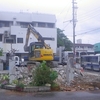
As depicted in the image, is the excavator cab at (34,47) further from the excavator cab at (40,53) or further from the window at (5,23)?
the window at (5,23)

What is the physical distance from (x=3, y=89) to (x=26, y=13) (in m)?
45.6

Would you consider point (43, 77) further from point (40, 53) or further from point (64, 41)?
point (64, 41)

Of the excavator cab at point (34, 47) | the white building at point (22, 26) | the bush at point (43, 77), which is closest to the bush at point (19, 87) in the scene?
the bush at point (43, 77)

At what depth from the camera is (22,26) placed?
5950 centimetres

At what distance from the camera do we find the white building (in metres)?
54.4

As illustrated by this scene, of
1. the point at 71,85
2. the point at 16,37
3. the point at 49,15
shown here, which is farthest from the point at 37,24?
the point at 71,85

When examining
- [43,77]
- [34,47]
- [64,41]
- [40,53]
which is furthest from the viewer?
[64,41]

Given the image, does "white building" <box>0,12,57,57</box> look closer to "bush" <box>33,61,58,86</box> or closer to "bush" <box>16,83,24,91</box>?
"bush" <box>33,61,58,86</box>

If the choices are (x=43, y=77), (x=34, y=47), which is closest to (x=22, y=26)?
(x=34, y=47)

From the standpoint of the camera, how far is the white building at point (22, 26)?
2142 inches

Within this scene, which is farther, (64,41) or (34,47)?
(64,41)

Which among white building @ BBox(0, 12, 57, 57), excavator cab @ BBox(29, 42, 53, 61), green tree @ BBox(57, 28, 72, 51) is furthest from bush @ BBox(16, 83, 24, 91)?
green tree @ BBox(57, 28, 72, 51)

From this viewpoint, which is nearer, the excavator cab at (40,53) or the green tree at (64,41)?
the excavator cab at (40,53)

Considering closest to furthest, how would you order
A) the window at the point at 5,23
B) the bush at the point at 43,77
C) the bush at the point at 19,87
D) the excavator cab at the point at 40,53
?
the bush at the point at 19,87, the bush at the point at 43,77, the excavator cab at the point at 40,53, the window at the point at 5,23
